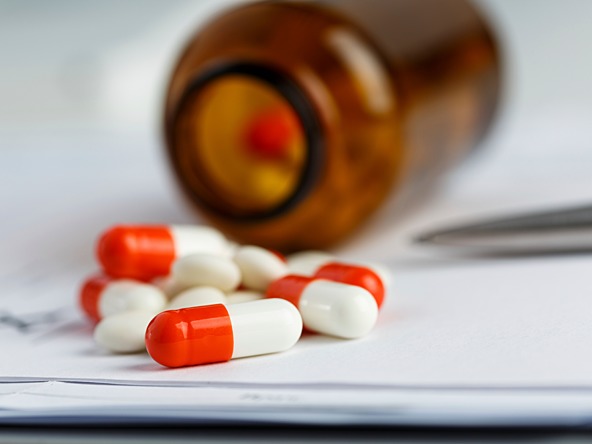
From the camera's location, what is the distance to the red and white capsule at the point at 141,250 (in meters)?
0.90

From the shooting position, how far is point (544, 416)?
21.7 inches

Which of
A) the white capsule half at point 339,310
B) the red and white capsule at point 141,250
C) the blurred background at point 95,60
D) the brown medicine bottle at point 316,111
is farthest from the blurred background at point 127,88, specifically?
the white capsule half at point 339,310

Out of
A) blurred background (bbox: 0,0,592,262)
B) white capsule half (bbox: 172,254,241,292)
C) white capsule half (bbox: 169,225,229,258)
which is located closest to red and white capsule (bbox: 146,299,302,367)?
white capsule half (bbox: 172,254,241,292)

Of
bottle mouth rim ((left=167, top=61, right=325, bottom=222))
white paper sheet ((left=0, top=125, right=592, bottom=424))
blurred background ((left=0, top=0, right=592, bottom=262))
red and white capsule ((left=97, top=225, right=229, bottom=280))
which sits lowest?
white paper sheet ((left=0, top=125, right=592, bottom=424))

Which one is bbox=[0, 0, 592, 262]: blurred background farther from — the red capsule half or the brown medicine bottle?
the red capsule half

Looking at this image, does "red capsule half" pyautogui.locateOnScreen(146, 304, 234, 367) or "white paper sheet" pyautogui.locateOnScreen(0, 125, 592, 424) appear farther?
"red capsule half" pyautogui.locateOnScreen(146, 304, 234, 367)

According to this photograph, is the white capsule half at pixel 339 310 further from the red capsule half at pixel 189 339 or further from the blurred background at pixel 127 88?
the blurred background at pixel 127 88

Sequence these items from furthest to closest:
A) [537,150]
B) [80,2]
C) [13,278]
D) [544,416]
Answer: [80,2] < [537,150] < [13,278] < [544,416]

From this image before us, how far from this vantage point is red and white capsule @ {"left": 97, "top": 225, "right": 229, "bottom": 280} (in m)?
0.90

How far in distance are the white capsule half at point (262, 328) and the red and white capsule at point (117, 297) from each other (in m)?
0.12

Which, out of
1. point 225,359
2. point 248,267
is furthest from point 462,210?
point 225,359

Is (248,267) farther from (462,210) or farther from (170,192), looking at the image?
(170,192)

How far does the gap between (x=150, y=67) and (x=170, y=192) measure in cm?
84

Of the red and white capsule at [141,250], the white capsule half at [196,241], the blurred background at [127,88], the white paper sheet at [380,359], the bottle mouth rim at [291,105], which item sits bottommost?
the white paper sheet at [380,359]
